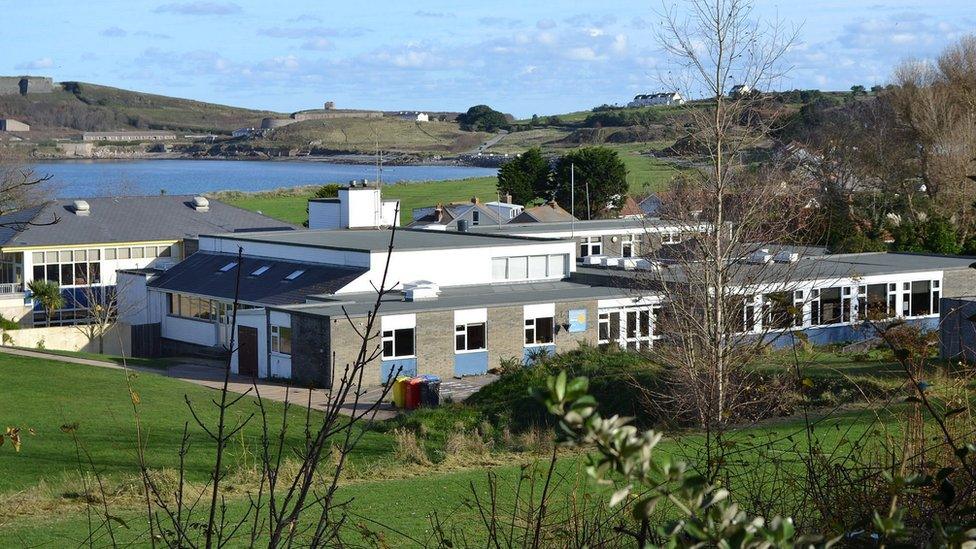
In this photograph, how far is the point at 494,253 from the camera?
129 ft

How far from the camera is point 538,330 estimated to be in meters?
35.2

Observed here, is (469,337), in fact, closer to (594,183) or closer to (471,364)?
(471,364)

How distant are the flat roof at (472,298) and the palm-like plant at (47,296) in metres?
14.4

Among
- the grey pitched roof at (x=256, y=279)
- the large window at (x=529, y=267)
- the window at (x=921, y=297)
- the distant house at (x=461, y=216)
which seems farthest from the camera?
the distant house at (x=461, y=216)

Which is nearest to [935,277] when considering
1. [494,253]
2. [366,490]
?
[494,253]

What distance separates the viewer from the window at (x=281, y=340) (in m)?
32.9

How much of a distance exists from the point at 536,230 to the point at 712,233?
1403 inches

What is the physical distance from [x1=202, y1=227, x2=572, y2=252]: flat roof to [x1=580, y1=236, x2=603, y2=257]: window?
8655mm

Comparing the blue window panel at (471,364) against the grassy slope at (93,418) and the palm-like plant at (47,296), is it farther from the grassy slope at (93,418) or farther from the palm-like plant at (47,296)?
the palm-like plant at (47,296)

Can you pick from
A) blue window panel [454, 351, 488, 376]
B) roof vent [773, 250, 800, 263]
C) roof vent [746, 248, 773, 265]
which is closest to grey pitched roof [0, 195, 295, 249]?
blue window panel [454, 351, 488, 376]

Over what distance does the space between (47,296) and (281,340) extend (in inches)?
609

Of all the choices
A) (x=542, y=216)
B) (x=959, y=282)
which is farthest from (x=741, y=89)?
(x=542, y=216)

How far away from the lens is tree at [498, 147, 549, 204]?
81.3 meters

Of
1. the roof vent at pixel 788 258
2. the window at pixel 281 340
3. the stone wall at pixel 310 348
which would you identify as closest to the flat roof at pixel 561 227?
the window at pixel 281 340
